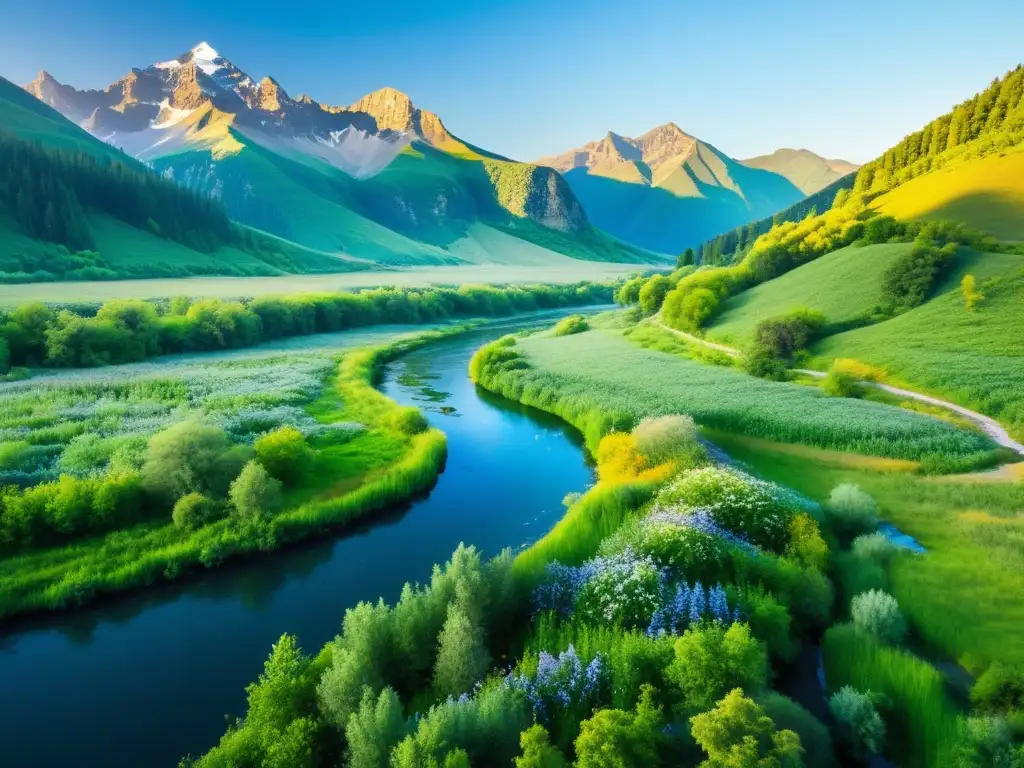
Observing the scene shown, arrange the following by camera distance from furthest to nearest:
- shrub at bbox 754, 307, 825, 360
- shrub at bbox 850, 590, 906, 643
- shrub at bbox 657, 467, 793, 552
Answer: shrub at bbox 754, 307, 825, 360 → shrub at bbox 657, 467, 793, 552 → shrub at bbox 850, 590, 906, 643

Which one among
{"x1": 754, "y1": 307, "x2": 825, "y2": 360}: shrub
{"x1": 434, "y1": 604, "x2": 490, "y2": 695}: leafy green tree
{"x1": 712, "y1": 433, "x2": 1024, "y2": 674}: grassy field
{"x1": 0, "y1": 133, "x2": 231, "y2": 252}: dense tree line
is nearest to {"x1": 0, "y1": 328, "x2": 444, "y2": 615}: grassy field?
{"x1": 434, "y1": 604, "x2": 490, "y2": 695}: leafy green tree

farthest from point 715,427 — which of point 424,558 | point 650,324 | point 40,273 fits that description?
point 40,273

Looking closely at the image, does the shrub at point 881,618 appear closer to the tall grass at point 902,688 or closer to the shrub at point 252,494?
the tall grass at point 902,688

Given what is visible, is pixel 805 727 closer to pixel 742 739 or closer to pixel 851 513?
pixel 742 739

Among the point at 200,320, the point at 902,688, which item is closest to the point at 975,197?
the point at 902,688

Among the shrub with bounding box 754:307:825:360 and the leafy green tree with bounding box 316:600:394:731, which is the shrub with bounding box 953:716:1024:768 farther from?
the shrub with bounding box 754:307:825:360

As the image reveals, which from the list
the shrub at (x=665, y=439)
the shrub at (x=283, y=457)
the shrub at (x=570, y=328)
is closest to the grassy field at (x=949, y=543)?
the shrub at (x=665, y=439)

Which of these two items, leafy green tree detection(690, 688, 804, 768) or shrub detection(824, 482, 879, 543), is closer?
leafy green tree detection(690, 688, 804, 768)

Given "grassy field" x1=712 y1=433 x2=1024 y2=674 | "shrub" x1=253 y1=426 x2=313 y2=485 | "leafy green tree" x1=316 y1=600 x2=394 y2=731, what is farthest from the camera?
"shrub" x1=253 y1=426 x2=313 y2=485
